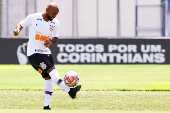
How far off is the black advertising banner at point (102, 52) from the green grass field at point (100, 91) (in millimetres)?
1236

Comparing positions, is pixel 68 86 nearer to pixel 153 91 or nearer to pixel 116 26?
pixel 153 91

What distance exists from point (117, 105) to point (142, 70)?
1220cm

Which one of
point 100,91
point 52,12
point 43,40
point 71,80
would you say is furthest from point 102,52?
point 71,80

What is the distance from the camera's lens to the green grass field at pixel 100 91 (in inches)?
459

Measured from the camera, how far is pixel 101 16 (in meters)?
32.5

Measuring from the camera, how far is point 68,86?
1142cm

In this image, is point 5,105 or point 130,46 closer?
point 5,105

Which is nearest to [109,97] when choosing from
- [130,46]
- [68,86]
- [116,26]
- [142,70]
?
[68,86]

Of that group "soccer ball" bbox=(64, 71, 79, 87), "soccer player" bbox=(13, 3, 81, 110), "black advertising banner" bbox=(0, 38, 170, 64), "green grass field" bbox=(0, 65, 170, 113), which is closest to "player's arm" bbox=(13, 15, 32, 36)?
"soccer player" bbox=(13, 3, 81, 110)

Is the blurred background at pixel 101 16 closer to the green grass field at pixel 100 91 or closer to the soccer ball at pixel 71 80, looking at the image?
the green grass field at pixel 100 91

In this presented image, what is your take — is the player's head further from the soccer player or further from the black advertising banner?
the black advertising banner

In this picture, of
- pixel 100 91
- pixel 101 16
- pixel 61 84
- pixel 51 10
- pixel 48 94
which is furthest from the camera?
pixel 101 16

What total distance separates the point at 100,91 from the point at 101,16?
17.4m

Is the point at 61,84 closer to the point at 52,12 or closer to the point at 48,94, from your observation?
the point at 48,94
